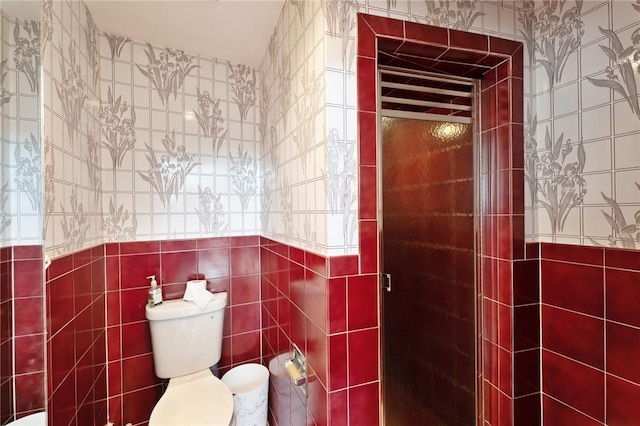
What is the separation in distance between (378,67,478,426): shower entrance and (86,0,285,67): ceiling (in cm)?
85

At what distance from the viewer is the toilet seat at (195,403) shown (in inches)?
50.8

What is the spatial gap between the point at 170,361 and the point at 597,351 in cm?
196

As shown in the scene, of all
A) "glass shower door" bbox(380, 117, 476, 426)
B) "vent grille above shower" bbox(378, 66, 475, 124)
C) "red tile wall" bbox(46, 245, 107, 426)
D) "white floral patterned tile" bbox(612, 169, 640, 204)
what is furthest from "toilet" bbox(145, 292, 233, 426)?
"white floral patterned tile" bbox(612, 169, 640, 204)

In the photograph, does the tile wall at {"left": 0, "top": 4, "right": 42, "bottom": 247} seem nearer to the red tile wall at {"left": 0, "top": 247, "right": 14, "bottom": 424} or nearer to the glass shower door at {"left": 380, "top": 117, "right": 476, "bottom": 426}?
→ the red tile wall at {"left": 0, "top": 247, "right": 14, "bottom": 424}

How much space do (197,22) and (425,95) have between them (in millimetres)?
1239

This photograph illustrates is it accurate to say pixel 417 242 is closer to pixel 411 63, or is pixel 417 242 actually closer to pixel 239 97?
pixel 411 63

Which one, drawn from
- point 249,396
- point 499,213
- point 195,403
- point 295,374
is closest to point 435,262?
point 499,213

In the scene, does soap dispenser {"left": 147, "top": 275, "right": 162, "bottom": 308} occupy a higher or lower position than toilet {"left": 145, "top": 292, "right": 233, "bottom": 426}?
higher

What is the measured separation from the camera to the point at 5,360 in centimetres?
83

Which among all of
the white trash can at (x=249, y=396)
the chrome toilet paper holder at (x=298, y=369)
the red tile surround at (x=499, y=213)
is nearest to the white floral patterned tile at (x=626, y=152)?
the red tile surround at (x=499, y=213)

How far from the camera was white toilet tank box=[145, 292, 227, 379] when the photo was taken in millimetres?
1584

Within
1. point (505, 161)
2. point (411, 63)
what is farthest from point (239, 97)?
point (505, 161)

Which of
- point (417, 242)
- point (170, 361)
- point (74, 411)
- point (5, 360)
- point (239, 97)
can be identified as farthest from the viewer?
point (239, 97)

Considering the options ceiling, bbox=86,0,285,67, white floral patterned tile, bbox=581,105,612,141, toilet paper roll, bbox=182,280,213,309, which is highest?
ceiling, bbox=86,0,285,67
